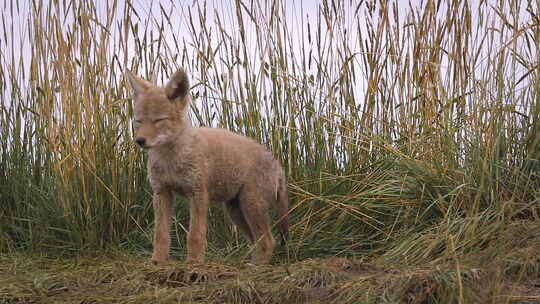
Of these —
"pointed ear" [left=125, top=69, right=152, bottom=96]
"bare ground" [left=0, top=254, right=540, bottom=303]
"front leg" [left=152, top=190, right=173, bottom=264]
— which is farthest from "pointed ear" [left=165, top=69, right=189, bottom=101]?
"bare ground" [left=0, top=254, right=540, bottom=303]

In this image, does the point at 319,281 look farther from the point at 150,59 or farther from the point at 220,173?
the point at 150,59

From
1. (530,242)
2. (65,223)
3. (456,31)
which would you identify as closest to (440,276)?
(530,242)

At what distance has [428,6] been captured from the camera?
493cm

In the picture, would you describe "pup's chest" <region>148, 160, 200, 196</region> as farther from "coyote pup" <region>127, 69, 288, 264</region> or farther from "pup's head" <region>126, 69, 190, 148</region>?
"pup's head" <region>126, 69, 190, 148</region>

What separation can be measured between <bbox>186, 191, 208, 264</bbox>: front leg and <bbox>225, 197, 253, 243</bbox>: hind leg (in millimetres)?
429

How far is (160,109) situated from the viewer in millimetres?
3975

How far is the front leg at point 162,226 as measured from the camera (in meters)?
4.06

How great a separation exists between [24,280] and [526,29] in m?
3.28

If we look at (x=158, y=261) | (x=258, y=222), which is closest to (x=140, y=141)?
(x=158, y=261)

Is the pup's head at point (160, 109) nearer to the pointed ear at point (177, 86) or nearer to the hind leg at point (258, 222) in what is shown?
the pointed ear at point (177, 86)

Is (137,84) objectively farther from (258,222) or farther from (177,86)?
(258,222)

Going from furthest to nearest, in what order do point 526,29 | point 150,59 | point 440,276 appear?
1. point 150,59
2. point 526,29
3. point 440,276

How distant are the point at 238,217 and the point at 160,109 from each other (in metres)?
0.92

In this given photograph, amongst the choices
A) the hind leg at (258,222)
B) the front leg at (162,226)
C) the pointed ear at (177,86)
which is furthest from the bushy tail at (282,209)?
the pointed ear at (177,86)
